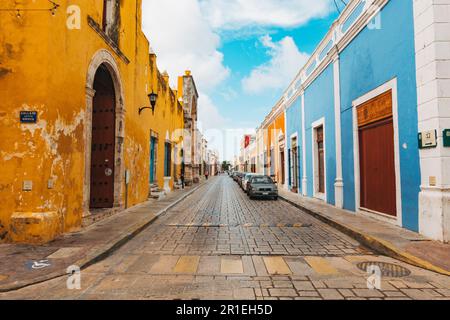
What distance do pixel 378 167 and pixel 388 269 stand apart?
16.0 feet

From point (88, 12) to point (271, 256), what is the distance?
8262mm

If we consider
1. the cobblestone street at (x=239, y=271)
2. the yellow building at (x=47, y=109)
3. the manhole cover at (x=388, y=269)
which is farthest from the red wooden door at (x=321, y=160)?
the yellow building at (x=47, y=109)

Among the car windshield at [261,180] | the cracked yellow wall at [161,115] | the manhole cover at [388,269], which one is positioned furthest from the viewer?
the car windshield at [261,180]

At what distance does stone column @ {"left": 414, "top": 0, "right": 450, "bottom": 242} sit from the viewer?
6066 mm

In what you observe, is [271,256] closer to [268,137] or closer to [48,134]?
[48,134]

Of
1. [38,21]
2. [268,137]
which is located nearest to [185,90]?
[268,137]

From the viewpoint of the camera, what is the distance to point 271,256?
18.3 ft

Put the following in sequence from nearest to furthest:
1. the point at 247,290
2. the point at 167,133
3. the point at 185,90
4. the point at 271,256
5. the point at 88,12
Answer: the point at 247,290
the point at 271,256
the point at 88,12
the point at 167,133
the point at 185,90

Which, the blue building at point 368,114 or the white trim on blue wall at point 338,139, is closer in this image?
the blue building at point 368,114

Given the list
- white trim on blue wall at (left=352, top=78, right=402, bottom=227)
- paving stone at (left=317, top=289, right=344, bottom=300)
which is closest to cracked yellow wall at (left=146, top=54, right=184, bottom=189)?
white trim on blue wall at (left=352, top=78, right=402, bottom=227)

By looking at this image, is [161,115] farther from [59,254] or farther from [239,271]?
[239,271]

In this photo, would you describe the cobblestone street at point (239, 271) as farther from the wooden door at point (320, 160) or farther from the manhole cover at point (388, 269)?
the wooden door at point (320, 160)

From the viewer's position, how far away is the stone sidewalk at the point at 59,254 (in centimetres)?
429

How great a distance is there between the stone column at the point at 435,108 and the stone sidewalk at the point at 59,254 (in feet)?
23.4
